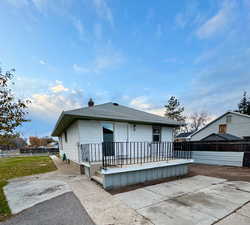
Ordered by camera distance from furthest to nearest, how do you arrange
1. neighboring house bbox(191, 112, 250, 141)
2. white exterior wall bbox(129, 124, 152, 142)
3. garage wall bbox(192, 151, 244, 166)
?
neighboring house bbox(191, 112, 250, 141) < garage wall bbox(192, 151, 244, 166) < white exterior wall bbox(129, 124, 152, 142)

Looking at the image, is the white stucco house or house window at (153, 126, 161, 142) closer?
the white stucco house

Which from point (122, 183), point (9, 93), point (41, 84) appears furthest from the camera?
point (41, 84)

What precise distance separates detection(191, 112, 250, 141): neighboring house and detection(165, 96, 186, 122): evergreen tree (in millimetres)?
10117

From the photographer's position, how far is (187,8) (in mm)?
7172

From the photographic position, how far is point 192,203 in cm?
321

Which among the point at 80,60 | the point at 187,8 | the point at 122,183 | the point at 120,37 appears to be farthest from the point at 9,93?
the point at 187,8

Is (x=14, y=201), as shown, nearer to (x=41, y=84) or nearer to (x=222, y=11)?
(x=41, y=84)

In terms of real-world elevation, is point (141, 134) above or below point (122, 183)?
above

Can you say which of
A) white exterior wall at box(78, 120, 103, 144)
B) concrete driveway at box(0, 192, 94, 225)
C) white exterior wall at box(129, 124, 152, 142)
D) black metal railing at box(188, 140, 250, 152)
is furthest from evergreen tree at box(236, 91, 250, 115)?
concrete driveway at box(0, 192, 94, 225)

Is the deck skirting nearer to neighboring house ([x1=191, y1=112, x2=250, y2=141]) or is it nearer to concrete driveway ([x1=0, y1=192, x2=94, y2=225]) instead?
concrete driveway ([x1=0, y1=192, x2=94, y2=225])

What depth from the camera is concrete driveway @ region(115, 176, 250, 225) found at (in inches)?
99.6

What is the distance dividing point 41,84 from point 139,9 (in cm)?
937

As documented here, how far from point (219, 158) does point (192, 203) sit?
7544mm

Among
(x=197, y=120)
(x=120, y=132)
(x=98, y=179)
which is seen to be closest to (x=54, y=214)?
(x=98, y=179)
